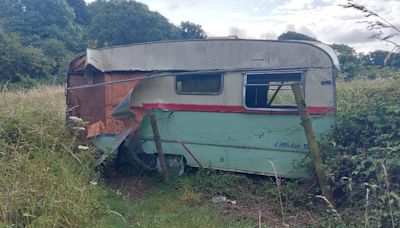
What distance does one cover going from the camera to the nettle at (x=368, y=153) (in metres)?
3.90

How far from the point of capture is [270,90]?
249 inches

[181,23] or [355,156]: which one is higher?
[181,23]

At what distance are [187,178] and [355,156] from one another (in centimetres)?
269

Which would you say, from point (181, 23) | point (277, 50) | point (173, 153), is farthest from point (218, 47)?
point (181, 23)

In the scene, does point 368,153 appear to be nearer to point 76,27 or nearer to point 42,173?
point 42,173

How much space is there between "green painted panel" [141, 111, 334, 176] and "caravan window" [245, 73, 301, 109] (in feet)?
1.26

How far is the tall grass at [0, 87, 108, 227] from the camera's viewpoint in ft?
13.1

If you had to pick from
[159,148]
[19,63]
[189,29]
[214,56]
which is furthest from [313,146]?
[189,29]

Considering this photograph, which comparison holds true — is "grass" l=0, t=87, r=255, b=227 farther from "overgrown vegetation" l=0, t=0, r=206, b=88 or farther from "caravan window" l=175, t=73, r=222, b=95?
"overgrown vegetation" l=0, t=0, r=206, b=88

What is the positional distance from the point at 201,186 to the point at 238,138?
3.18 ft

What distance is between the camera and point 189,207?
16.6ft

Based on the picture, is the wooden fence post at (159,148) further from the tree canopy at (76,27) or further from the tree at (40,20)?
the tree at (40,20)

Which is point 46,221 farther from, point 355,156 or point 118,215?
point 355,156

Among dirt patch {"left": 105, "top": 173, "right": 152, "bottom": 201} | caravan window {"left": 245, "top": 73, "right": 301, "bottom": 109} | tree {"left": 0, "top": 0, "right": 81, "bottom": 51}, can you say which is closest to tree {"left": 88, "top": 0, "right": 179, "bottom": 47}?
tree {"left": 0, "top": 0, "right": 81, "bottom": 51}
